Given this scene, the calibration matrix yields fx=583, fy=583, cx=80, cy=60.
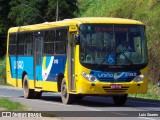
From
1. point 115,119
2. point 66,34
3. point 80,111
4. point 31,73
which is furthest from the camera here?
point 31,73

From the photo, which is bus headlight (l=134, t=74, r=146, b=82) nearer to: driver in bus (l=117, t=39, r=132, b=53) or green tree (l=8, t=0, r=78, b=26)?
driver in bus (l=117, t=39, r=132, b=53)

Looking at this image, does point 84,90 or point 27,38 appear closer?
point 84,90

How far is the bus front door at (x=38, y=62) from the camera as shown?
25469mm

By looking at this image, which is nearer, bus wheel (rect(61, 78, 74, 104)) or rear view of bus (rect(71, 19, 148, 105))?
rear view of bus (rect(71, 19, 148, 105))

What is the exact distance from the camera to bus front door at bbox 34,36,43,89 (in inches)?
1003

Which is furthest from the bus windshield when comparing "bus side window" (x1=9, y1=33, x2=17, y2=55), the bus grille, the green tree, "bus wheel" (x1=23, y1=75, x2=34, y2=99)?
the green tree

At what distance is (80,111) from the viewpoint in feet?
63.0

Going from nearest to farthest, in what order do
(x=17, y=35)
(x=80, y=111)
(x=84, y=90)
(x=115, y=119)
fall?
(x=115, y=119) → (x=80, y=111) → (x=84, y=90) → (x=17, y=35)

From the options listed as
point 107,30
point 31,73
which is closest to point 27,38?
point 31,73

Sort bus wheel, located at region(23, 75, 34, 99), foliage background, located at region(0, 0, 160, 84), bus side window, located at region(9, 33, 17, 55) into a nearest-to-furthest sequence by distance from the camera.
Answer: bus wheel, located at region(23, 75, 34, 99), bus side window, located at region(9, 33, 17, 55), foliage background, located at region(0, 0, 160, 84)

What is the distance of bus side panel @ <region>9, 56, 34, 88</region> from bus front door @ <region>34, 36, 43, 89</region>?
1.76ft

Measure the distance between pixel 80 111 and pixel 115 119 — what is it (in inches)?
110

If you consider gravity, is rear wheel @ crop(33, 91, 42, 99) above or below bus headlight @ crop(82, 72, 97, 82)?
below

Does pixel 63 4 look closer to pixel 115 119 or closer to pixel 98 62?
pixel 98 62
